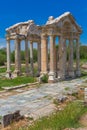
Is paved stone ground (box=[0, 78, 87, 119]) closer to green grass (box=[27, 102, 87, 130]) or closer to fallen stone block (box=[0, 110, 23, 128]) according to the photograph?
fallen stone block (box=[0, 110, 23, 128])

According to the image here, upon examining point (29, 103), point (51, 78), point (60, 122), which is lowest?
point (29, 103)

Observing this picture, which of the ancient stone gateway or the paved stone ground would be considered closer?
the paved stone ground

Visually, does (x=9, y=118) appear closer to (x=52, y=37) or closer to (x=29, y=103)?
(x=29, y=103)

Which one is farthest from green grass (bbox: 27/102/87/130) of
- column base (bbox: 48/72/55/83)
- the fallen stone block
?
column base (bbox: 48/72/55/83)

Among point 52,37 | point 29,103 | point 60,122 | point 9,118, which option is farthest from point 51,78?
point 60,122

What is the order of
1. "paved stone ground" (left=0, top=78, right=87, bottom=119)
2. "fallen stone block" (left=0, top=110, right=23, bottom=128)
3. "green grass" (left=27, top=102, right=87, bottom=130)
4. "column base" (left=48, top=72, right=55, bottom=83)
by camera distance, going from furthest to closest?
"column base" (left=48, top=72, right=55, bottom=83)
"paved stone ground" (left=0, top=78, right=87, bottom=119)
"fallen stone block" (left=0, top=110, right=23, bottom=128)
"green grass" (left=27, top=102, right=87, bottom=130)

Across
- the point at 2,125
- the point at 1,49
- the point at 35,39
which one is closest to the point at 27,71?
the point at 35,39

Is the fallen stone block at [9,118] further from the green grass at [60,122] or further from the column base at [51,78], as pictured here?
the column base at [51,78]

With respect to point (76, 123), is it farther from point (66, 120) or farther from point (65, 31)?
point (65, 31)

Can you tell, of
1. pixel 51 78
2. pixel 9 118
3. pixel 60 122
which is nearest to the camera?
pixel 60 122

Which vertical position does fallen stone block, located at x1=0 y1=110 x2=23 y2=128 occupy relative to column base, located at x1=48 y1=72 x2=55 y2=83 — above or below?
below

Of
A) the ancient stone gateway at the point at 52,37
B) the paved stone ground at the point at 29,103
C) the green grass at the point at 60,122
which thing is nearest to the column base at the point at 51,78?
the ancient stone gateway at the point at 52,37

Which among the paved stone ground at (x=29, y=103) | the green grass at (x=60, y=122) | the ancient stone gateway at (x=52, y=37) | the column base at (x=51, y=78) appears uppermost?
the ancient stone gateway at (x=52, y=37)

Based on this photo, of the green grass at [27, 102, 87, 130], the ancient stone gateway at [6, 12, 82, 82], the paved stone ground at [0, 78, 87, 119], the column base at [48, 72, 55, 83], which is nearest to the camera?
the green grass at [27, 102, 87, 130]
